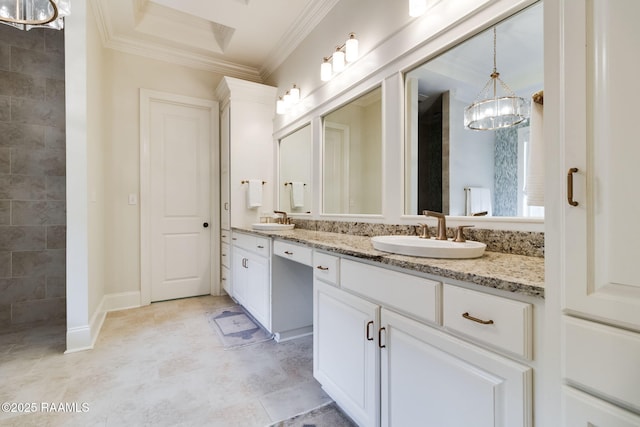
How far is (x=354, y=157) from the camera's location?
7.13 feet

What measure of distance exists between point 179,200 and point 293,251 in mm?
2043

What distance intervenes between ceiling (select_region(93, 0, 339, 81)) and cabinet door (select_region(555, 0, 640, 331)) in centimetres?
215

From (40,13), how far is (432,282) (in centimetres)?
182

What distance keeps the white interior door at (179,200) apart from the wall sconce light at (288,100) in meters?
0.99

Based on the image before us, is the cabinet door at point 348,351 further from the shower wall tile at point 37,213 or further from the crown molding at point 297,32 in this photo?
the shower wall tile at point 37,213

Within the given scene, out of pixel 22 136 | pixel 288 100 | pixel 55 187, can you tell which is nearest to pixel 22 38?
pixel 22 136

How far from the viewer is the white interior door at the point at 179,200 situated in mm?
3143

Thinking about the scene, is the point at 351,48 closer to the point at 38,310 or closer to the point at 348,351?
the point at 348,351

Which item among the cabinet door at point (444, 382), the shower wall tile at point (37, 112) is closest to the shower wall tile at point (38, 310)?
the shower wall tile at point (37, 112)

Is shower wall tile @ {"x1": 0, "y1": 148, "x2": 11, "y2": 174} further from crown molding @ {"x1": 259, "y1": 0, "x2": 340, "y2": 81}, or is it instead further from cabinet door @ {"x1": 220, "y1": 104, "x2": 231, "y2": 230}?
crown molding @ {"x1": 259, "y1": 0, "x2": 340, "y2": 81}

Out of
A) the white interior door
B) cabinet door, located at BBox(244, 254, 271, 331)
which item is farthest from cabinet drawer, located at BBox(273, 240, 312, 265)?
the white interior door

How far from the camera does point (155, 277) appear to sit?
124 inches

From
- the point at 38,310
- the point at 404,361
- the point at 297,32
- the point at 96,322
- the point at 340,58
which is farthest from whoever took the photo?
the point at 297,32

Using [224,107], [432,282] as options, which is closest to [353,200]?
[432,282]
